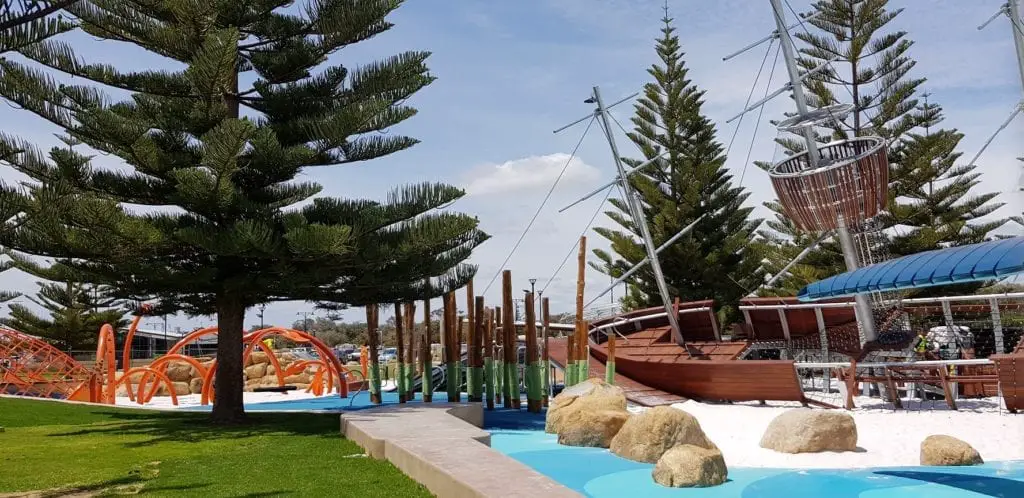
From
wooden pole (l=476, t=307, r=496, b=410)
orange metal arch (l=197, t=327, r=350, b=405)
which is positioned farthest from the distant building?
wooden pole (l=476, t=307, r=496, b=410)

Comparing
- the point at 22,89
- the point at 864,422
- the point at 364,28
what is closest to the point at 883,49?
the point at 864,422

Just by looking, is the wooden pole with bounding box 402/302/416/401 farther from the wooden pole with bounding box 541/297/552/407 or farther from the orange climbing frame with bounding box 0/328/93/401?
the orange climbing frame with bounding box 0/328/93/401

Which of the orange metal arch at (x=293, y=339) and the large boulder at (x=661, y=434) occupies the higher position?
the orange metal arch at (x=293, y=339)

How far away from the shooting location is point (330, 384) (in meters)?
18.2

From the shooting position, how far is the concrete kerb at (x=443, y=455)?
14.1 feet

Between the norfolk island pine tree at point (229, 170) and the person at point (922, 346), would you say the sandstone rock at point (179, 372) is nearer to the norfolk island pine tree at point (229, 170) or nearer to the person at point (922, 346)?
the norfolk island pine tree at point (229, 170)

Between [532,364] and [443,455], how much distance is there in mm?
6366

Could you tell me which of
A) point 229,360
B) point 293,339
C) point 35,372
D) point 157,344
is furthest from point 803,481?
point 157,344

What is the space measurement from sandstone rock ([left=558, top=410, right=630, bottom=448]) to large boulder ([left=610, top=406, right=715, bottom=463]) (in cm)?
96

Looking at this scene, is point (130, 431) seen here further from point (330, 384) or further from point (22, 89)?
point (330, 384)

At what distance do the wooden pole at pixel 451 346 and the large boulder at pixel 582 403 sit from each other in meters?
2.00

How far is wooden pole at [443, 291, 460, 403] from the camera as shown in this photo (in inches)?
463

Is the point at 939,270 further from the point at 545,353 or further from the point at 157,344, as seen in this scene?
Result: the point at 157,344

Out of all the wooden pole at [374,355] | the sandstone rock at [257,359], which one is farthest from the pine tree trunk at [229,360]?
the sandstone rock at [257,359]
